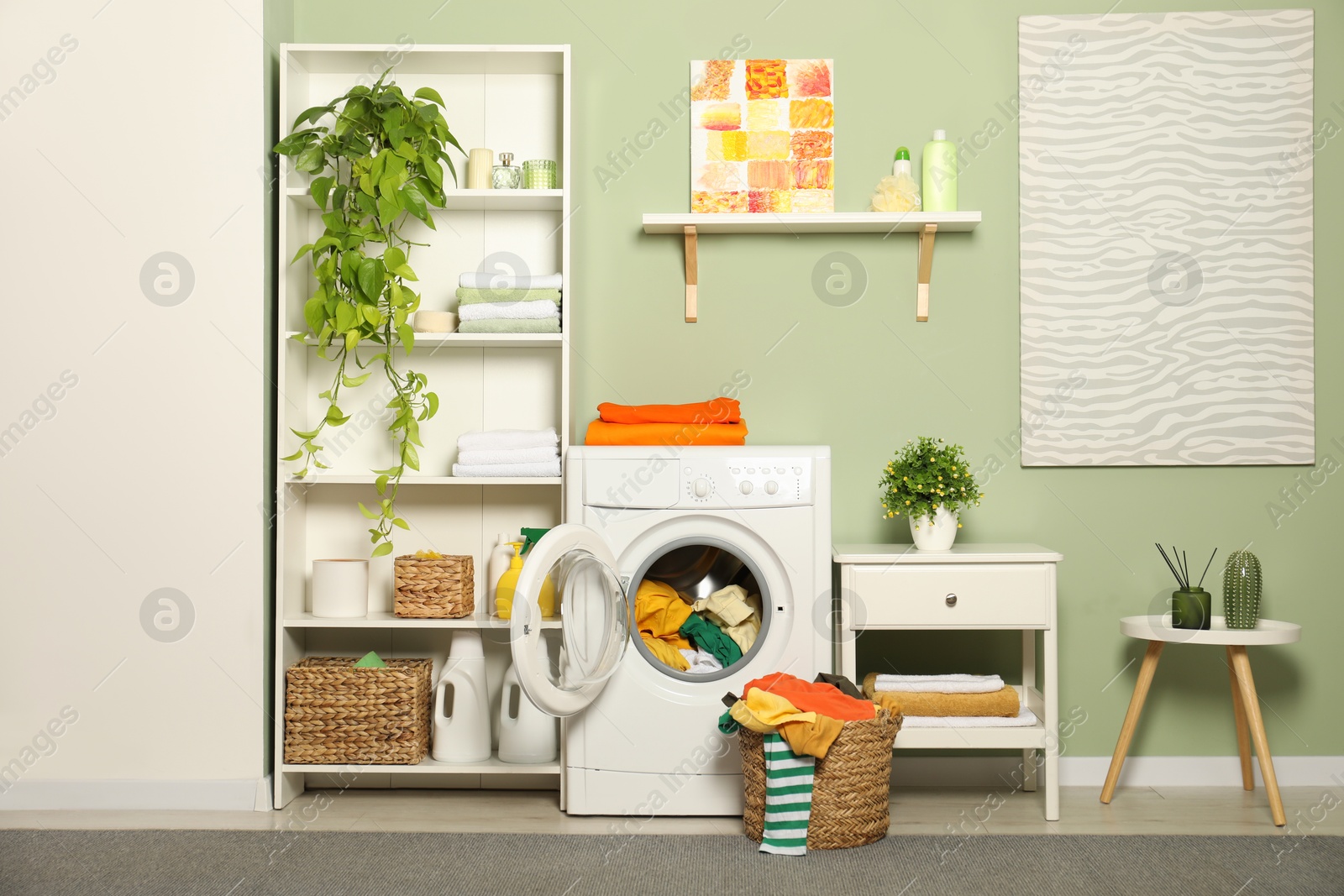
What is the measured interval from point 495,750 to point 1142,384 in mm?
2078

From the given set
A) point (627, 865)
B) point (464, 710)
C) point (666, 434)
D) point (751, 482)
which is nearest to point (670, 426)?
point (666, 434)

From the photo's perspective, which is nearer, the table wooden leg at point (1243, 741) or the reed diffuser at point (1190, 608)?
the reed diffuser at point (1190, 608)

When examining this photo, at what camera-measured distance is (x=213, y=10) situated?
2.51m

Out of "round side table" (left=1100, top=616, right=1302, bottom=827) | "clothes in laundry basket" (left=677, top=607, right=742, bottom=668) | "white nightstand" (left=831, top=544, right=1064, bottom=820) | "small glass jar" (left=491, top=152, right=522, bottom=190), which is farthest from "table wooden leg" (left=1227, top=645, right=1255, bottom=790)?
"small glass jar" (left=491, top=152, right=522, bottom=190)

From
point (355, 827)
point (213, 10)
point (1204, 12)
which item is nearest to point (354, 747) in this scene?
point (355, 827)

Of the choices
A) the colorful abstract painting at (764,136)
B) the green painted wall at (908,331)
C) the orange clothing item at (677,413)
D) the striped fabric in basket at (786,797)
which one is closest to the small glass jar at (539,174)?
the green painted wall at (908,331)

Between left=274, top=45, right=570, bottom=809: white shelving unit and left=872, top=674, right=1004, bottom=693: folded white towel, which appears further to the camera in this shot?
left=274, top=45, right=570, bottom=809: white shelving unit

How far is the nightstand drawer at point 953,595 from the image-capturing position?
2354 millimetres

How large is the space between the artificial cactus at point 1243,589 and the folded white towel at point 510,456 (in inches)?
69.0

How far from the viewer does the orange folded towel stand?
7.75 ft

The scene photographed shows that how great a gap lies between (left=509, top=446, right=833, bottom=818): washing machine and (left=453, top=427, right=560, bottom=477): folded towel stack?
207 millimetres

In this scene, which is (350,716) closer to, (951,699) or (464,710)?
(464,710)

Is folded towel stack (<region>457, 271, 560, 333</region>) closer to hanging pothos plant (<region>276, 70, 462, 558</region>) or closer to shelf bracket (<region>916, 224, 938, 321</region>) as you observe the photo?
hanging pothos plant (<region>276, 70, 462, 558</region>)

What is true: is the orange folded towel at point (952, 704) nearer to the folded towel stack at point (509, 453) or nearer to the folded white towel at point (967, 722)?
the folded white towel at point (967, 722)
